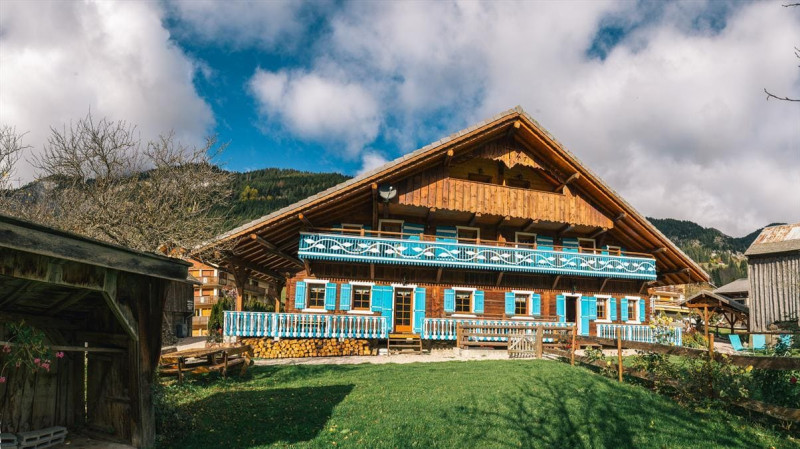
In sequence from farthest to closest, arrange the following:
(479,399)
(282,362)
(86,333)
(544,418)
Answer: (282,362) → (479,399) → (544,418) → (86,333)

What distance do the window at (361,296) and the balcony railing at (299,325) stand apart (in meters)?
1.81

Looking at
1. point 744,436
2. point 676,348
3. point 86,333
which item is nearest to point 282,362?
point 86,333

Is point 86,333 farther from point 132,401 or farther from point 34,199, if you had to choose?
point 34,199

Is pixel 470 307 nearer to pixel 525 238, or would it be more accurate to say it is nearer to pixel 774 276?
pixel 525 238

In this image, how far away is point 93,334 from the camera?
717 centimetres

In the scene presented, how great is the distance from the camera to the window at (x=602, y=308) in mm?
24956

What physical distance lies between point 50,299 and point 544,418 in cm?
760

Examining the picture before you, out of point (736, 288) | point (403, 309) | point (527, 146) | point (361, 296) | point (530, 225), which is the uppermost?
point (527, 146)

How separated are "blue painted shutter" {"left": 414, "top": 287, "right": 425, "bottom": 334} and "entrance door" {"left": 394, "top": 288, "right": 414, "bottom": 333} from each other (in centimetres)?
30

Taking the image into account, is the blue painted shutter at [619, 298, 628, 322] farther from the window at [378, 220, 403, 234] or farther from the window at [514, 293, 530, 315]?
the window at [378, 220, 403, 234]

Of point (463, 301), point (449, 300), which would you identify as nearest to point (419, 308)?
point (449, 300)

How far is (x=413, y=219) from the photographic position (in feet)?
76.6

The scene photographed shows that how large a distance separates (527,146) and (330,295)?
12.0 metres

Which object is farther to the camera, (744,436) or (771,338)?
(771,338)
